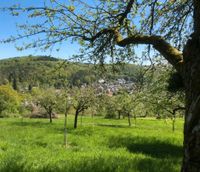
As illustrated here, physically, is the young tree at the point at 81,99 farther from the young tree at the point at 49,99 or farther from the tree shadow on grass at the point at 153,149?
the tree shadow on grass at the point at 153,149

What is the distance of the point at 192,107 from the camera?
514 centimetres

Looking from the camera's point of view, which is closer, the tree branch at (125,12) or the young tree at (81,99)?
the tree branch at (125,12)

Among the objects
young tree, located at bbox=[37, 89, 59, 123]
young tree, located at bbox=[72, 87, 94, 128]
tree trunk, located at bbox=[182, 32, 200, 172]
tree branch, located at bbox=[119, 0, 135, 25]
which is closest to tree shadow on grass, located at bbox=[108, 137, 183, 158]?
tree branch, located at bbox=[119, 0, 135, 25]

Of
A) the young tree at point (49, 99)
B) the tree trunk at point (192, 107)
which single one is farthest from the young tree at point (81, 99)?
the tree trunk at point (192, 107)

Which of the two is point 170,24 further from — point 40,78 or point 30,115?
point 30,115

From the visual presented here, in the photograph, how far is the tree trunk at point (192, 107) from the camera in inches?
195

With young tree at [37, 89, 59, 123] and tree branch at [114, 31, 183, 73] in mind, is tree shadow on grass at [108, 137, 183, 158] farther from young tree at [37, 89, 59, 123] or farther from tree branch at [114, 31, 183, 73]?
young tree at [37, 89, 59, 123]

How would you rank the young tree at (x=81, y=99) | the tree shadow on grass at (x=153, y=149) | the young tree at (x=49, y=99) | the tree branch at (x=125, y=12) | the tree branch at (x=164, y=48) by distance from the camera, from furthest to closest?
1. the young tree at (x=49, y=99)
2. the young tree at (x=81, y=99)
3. the tree shadow on grass at (x=153, y=149)
4. the tree branch at (x=125, y=12)
5. the tree branch at (x=164, y=48)

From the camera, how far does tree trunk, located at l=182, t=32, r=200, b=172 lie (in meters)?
4.96

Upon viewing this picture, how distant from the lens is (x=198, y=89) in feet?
17.4

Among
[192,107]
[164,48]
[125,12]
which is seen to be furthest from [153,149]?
[192,107]

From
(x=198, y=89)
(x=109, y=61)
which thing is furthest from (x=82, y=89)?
(x=198, y=89)

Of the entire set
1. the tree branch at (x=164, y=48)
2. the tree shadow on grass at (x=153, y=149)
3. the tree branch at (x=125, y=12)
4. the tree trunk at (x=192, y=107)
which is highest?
the tree branch at (x=125, y=12)

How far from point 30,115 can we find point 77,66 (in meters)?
94.4
